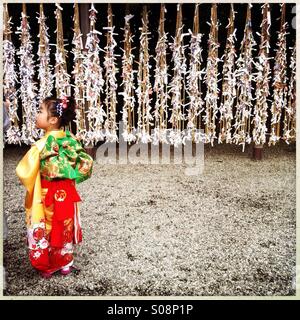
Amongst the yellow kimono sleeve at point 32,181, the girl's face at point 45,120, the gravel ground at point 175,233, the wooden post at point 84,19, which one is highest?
the wooden post at point 84,19

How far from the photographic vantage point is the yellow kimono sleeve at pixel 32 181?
89.7 inches

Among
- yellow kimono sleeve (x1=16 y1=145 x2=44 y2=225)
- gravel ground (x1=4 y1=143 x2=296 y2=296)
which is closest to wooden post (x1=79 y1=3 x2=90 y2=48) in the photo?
gravel ground (x1=4 y1=143 x2=296 y2=296)

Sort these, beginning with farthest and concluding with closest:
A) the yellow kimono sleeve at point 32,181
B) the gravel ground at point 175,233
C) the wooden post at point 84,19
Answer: the wooden post at point 84,19, the gravel ground at point 175,233, the yellow kimono sleeve at point 32,181

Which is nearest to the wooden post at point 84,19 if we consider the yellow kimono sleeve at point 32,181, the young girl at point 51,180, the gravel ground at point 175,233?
the gravel ground at point 175,233

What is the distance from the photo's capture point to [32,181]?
7.57 feet

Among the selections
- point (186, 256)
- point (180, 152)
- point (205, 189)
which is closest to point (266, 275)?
point (186, 256)

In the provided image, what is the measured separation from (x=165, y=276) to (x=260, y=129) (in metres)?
2.98

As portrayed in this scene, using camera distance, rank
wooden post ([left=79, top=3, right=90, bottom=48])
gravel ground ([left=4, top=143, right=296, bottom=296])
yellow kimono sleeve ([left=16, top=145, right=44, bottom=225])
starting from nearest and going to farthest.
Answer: yellow kimono sleeve ([left=16, top=145, right=44, bottom=225])
gravel ground ([left=4, top=143, right=296, bottom=296])
wooden post ([left=79, top=3, right=90, bottom=48])

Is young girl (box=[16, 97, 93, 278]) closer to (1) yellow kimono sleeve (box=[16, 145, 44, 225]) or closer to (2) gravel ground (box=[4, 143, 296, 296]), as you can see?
(1) yellow kimono sleeve (box=[16, 145, 44, 225])

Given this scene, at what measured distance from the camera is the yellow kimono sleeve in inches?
89.7

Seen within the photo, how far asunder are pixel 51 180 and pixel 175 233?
1.22 m

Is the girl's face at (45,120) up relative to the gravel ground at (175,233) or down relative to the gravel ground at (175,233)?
up

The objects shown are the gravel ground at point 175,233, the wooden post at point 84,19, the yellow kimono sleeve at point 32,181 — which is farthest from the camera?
the wooden post at point 84,19

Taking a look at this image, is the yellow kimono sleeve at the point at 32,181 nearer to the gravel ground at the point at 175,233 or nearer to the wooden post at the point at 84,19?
the gravel ground at the point at 175,233
